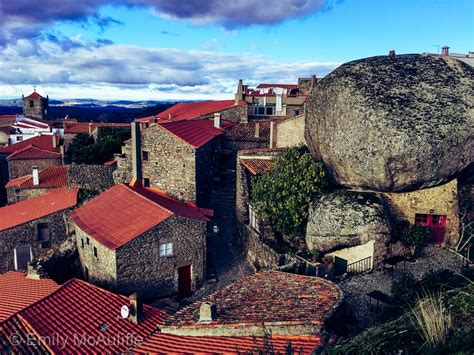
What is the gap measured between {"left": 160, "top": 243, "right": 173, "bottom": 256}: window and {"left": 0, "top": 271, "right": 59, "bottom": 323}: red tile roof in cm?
468

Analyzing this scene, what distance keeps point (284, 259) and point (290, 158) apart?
5.66 metres

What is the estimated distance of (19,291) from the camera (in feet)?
54.7

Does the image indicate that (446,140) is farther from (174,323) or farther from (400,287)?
(174,323)

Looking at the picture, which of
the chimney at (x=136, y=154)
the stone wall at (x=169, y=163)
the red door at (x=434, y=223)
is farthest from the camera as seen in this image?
the chimney at (x=136, y=154)

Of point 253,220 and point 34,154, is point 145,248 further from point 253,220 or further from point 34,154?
point 34,154

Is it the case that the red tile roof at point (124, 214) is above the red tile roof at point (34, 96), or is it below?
below

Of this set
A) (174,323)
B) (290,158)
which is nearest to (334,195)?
(290,158)

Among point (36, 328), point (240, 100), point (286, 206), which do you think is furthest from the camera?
point (240, 100)

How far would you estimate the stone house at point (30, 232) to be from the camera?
2519cm

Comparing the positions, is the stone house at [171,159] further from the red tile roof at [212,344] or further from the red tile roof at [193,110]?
the red tile roof at [193,110]

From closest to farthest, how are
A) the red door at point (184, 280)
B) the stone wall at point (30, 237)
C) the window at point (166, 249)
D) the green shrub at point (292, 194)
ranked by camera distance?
the window at point (166, 249), the green shrub at point (292, 194), the red door at point (184, 280), the stone wall at point (30, 237)

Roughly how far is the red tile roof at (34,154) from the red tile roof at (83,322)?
29.2 m

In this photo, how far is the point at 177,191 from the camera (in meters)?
24.5

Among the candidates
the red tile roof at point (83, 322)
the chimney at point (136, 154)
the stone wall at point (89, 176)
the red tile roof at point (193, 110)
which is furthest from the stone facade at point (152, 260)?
the red tile roof at point (193, 110)
